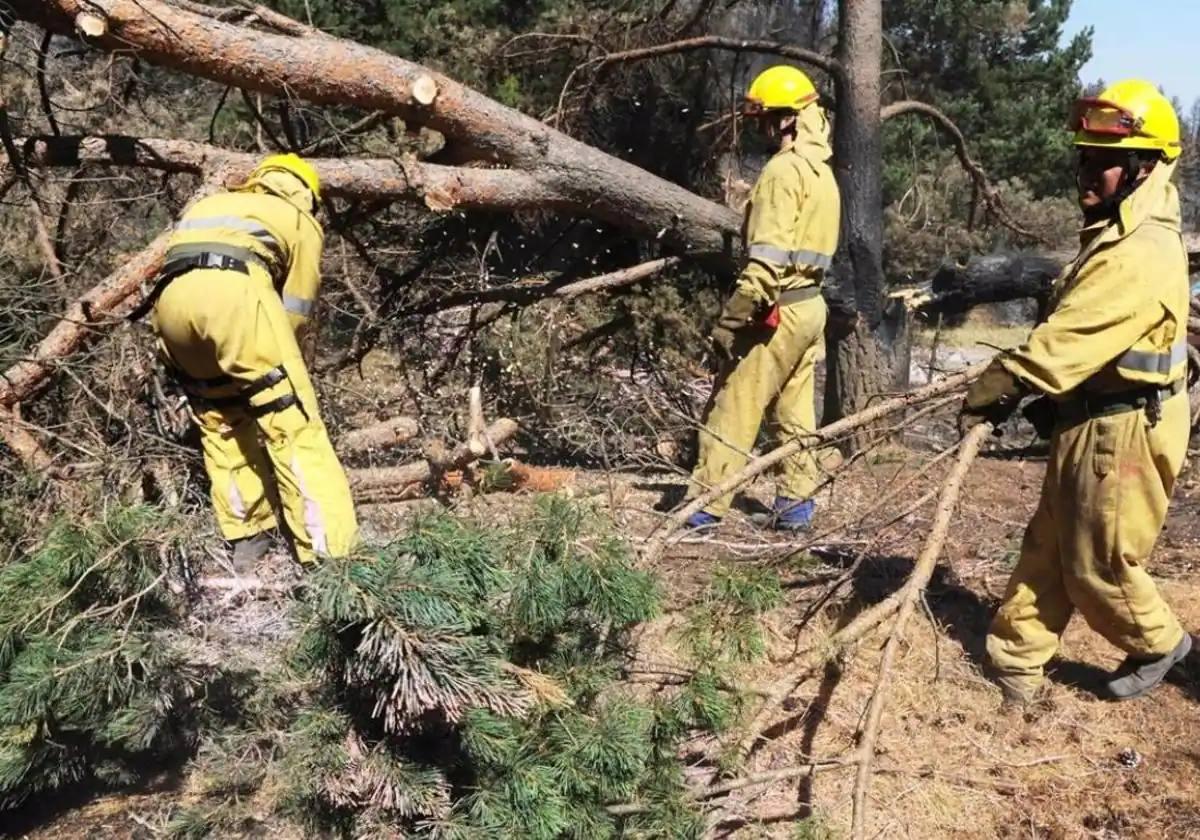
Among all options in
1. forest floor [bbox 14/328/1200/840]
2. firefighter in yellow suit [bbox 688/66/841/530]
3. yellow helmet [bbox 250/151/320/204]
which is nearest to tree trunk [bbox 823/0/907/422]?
firefighter in yellow suit [bbox 688/66/841/530]

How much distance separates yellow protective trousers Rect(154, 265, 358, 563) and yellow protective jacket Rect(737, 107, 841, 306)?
198 cm

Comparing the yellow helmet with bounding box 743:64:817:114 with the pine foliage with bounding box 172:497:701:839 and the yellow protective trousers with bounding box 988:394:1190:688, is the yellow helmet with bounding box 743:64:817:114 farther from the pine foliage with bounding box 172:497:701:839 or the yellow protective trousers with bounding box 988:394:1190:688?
the pine foliage with bounding box 172:497:701:839

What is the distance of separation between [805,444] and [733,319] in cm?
124

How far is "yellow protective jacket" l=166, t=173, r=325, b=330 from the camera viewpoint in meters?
3.70

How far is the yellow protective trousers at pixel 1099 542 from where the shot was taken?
326 centimetres

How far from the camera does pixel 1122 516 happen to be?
327 cm

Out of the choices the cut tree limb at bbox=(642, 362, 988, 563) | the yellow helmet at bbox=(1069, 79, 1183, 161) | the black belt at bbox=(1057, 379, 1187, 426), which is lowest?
the cut tree limb at bbox=(642, 362, 988, 563)

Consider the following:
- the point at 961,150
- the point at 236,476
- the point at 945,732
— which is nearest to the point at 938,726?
the point at 945,732

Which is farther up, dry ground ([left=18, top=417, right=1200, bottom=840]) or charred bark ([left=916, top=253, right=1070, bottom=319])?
charred bark ([left=916, top=253, right=1070, bottom=319])

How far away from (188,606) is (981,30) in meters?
15.8

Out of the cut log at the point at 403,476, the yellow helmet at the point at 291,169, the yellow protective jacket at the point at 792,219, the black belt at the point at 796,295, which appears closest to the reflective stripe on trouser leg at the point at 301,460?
the yellow helmet at the point at 291,169

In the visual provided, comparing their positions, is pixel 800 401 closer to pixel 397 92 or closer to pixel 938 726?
pixel 938 726

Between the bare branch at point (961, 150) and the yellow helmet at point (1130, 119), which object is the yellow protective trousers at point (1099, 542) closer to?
the yellow helmet at point (1130, 119)

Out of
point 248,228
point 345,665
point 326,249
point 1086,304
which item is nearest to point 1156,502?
point 1086,304
